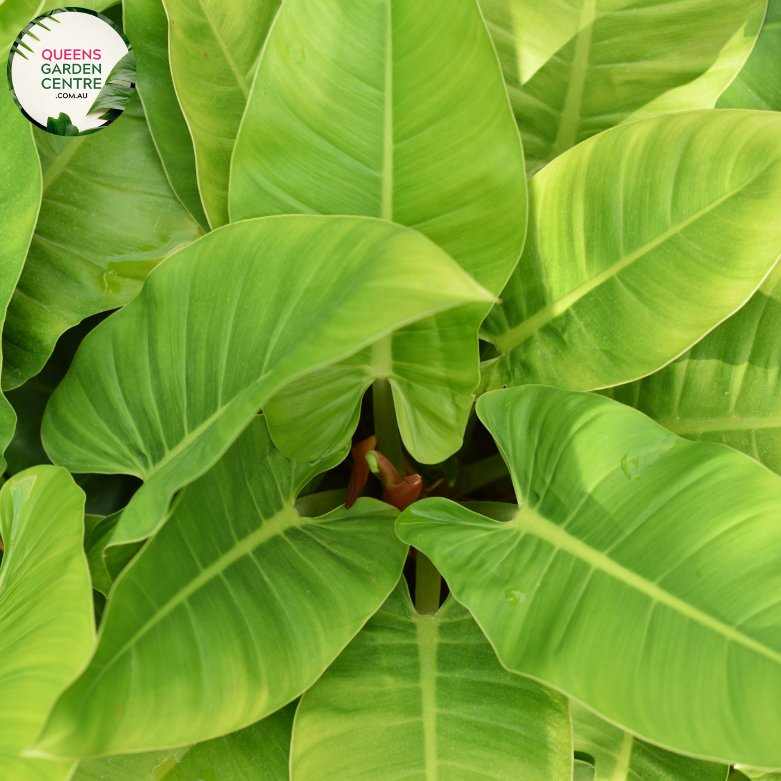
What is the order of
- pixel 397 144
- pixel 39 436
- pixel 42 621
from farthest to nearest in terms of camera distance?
pixel 39 436 → pixel 397 144 → pixel 42 621

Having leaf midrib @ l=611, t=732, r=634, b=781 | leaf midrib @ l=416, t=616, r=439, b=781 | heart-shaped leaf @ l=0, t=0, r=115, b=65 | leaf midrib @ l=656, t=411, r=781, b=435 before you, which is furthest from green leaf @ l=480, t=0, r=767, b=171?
leaf midrib @ l=611, t=732, r=634, b=781

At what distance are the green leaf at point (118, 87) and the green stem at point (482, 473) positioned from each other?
2.16ft

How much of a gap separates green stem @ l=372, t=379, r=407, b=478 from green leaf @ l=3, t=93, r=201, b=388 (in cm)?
32

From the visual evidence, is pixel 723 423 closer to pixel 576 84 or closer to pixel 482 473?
pixel 482 473

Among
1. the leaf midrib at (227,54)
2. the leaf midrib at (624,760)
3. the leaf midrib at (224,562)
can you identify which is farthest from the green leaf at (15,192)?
the leaf midrib at (624,760)

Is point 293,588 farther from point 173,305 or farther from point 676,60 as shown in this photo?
point 676,60

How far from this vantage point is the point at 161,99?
2.51ft

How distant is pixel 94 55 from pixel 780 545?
847 mm

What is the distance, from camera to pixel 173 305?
1.94 ft

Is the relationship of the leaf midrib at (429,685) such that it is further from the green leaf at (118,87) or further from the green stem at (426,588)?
the green leaf at (118,87)

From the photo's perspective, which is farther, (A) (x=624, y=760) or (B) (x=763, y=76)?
(B) (x=763, y=76)

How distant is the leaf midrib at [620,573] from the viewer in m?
0.47

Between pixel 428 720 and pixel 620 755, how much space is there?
10.3 inches

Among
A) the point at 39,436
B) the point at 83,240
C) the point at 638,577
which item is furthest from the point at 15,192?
the point at 638,577
